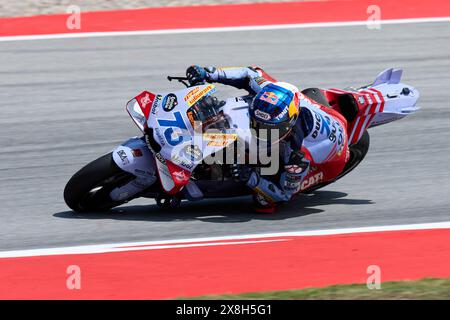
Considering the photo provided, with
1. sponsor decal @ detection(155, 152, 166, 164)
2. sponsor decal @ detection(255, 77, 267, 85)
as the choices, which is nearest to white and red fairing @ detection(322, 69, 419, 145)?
sponsor decal @ detection(255, 77, 267, 85)

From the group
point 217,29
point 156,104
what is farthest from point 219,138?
point 217,29

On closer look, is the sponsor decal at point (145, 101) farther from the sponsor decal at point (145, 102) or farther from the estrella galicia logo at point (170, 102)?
the estrella galicia logo at point (170, 102)

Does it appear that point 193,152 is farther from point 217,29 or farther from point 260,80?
point 217,29

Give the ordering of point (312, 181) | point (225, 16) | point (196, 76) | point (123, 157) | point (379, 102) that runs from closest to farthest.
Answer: point (123, 157) → point (196, 76) → point (312, 181) → point (379, 102) → point (225, 16)

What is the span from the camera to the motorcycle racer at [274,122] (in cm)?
960

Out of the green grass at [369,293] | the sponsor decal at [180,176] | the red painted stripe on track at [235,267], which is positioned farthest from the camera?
the sponsor decal at [180,176]

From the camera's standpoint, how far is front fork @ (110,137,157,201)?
9930 millimetres

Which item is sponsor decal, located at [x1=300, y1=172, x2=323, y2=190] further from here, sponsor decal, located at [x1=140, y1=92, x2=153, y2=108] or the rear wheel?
sponsor decal, located at [x1=140, y1=92, x2=153, y2=108]

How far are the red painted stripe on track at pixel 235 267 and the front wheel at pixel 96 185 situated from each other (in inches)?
31.7

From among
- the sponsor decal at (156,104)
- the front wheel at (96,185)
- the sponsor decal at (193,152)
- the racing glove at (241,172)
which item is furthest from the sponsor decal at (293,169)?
the front wheel at (96,185)

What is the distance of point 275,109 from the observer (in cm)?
955

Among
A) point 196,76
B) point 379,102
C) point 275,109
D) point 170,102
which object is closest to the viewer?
point 275,109

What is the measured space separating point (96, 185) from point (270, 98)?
187 centimetres
